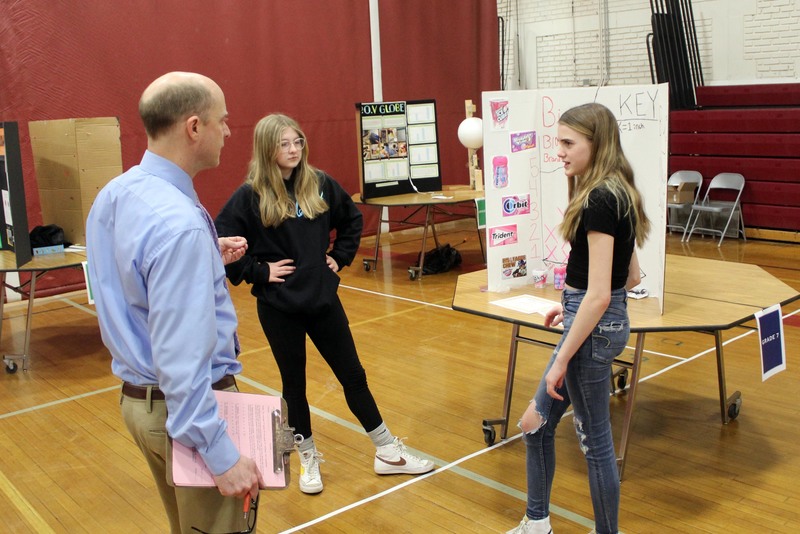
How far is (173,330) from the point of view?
63.3 inches

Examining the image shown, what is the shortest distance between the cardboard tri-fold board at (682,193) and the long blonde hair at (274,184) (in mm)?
6708

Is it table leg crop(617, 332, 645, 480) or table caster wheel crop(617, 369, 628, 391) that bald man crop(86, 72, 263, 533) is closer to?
table leg crop(617, 332, 645, 480)

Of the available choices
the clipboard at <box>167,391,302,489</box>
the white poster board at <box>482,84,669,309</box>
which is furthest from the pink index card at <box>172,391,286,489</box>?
the white poster board at <box>482,84,669,309</box>

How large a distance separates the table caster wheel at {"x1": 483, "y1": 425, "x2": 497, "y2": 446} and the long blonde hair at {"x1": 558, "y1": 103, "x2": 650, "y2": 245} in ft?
5.06

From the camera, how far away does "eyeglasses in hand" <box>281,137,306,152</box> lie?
326 centimetres

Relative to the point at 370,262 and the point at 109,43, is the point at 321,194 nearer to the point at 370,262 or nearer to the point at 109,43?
the point at 370,262

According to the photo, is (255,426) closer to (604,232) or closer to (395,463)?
(604,232)

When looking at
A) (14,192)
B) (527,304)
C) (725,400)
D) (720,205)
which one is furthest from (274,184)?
(720,205)

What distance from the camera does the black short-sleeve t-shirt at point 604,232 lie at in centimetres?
241

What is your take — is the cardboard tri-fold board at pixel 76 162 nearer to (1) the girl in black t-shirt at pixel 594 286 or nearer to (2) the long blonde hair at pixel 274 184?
(2) the long blonde hair at pixel 274 184

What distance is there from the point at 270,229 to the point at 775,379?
306 centimetres

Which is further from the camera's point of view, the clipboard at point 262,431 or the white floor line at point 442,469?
the white floor line at point 442,469

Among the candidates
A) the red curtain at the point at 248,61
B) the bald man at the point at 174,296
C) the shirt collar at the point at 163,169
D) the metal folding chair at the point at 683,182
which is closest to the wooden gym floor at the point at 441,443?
the bald man at the point at 174,296

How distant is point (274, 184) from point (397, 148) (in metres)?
4.91
